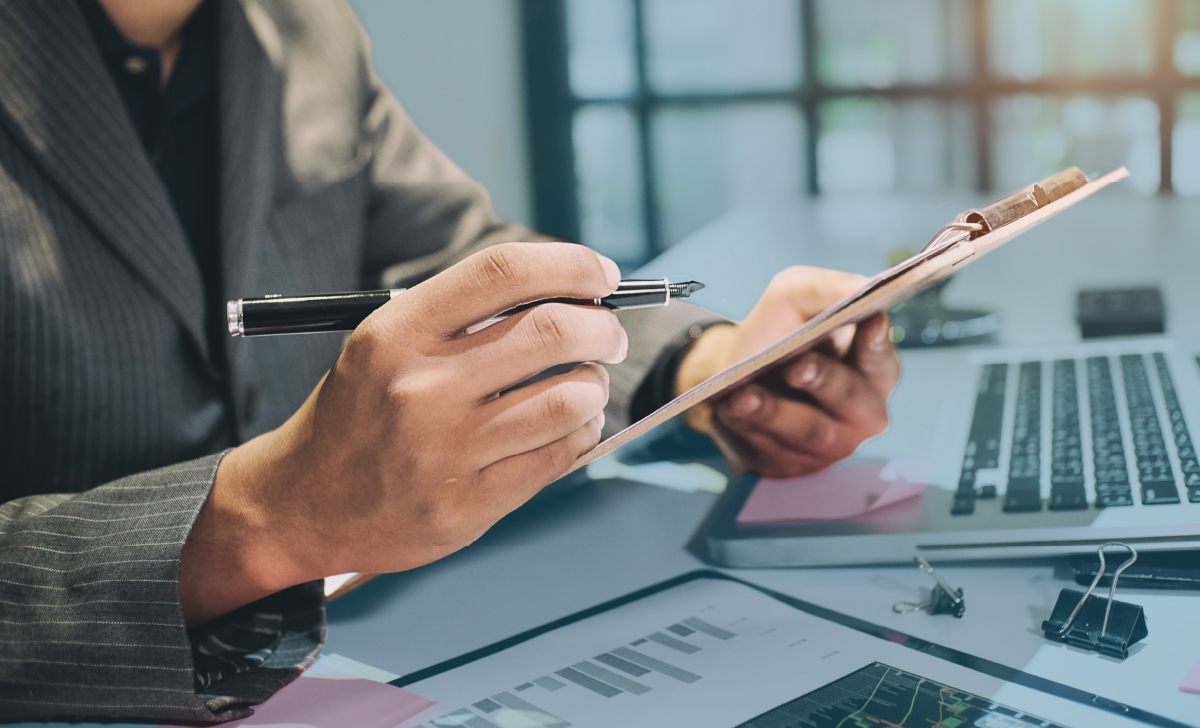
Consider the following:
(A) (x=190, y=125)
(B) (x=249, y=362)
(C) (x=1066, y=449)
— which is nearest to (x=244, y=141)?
(A) (x=190, y=125)

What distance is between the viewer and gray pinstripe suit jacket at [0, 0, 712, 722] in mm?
359

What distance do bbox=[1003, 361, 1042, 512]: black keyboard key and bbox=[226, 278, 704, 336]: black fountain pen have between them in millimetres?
222

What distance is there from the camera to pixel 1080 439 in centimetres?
51

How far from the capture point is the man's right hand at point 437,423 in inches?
12.1

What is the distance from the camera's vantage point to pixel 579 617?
1.33 ft

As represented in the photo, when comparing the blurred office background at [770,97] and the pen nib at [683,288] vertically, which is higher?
the blurred office background at [770,97]

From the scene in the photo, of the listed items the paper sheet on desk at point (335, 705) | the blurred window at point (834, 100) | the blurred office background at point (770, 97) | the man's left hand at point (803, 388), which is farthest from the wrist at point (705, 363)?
the blurred office background at point (770, 97)

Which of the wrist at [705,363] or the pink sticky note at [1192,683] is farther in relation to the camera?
the wrist at [705,363]

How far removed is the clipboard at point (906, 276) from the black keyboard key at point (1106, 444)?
0.14 m

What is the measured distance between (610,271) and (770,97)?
11.8 feet

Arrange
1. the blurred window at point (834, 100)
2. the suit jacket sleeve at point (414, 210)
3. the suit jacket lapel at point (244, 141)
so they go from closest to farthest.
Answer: the suit jacket lapel at point (244, 141) → the suit jacket sleeve at point (414, 210) → the blurred window at point (834, 100)

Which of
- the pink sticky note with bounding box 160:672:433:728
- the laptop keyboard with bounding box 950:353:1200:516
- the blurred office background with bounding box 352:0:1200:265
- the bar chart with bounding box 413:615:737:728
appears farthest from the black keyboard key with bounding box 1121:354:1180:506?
the blurred office background with bounding box 352:0:1200:265

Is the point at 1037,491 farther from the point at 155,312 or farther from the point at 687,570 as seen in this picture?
the point at 155,312

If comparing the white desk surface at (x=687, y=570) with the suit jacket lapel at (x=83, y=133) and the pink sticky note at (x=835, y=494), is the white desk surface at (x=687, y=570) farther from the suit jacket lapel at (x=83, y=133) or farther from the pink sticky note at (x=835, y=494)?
Answer: the suit jacket lapel at (x=83, y=133)
